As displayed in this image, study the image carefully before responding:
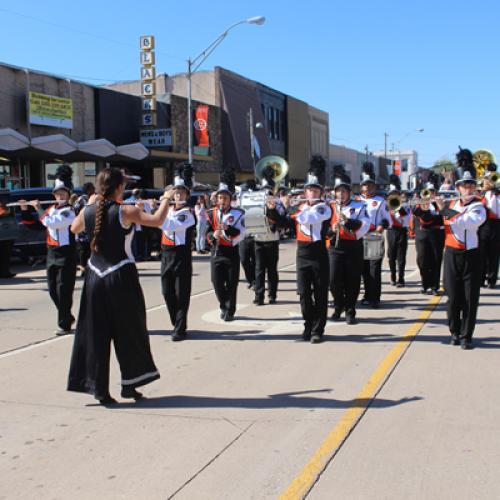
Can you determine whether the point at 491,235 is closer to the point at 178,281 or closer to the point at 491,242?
the point at 491,242

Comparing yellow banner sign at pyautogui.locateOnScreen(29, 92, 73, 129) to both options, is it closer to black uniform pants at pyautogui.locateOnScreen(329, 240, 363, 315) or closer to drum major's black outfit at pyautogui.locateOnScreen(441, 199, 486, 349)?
black uniform pants at pyautogui.locateOnScreen(329, 240, 363, 315)

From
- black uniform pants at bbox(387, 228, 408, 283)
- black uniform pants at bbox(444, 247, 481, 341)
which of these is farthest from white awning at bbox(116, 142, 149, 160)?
black uniform pants at bbox(444, 247, 481, 341)

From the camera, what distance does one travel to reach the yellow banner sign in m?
23.8

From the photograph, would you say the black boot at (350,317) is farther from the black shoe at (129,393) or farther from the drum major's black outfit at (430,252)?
the black shoe at (129,393)

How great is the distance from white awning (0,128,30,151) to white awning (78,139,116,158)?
3170 mm

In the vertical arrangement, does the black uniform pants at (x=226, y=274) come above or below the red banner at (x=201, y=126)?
below

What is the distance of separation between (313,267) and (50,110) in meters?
18.9

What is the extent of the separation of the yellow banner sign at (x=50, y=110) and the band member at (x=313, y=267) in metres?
17.5

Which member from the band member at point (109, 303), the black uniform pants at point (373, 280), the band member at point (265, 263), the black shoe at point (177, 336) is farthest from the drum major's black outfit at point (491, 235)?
the band member at point (109, 303)

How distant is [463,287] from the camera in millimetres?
7855

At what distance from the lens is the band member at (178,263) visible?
28.0 ft

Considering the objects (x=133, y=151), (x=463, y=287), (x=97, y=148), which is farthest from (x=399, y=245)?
(x=133, y=151)

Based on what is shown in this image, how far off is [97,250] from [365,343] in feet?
12.0

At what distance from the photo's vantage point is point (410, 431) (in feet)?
16.6
